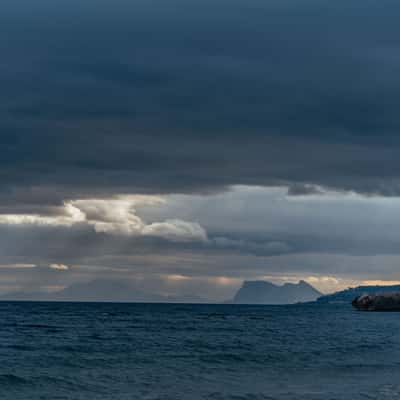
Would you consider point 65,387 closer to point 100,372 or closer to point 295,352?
point 100,372

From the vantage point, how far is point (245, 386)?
57281 millimetres

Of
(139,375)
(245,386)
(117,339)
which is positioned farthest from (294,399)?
(117,339)

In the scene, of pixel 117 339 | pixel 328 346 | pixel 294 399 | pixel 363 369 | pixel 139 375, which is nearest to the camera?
pixel 294 399

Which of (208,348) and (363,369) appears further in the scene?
(208,348)

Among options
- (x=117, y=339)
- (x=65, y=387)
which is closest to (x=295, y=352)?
(x=117, y=339)

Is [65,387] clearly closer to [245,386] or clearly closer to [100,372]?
[100,372]

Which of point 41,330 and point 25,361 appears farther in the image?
point 41,330

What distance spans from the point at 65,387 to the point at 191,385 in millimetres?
9195

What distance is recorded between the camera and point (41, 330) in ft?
396

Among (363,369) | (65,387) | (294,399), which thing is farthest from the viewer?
(363,369)

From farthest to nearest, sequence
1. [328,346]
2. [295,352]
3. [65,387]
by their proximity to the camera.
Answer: [328,346] < [295,352] < [65,387]

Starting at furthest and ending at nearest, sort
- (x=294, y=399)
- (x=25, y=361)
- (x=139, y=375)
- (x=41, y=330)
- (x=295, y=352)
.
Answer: (x=41, y=330)
(x=295, y=352)
(x=25, y=361)
(x=139, y=375)
(x=294, y=399)

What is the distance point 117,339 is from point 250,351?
23380 mm

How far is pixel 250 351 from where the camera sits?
284 ft
